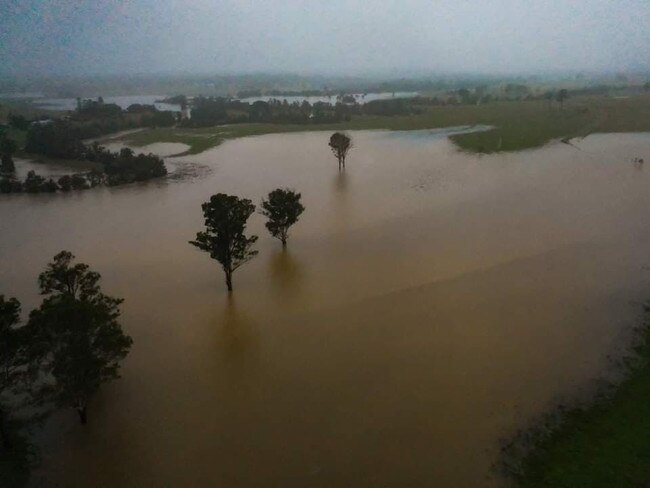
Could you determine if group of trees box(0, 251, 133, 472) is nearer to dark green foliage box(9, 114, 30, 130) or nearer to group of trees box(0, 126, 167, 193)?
group of trees box(0, 126, 167, 193)

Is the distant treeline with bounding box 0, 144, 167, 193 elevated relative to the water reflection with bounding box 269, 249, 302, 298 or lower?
elevated

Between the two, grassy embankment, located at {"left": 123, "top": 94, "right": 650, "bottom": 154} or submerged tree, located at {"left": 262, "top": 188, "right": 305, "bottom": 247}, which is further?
grassy embankment, located at {"left": 123, "top": 94, "right": 650, "bottom": 154}

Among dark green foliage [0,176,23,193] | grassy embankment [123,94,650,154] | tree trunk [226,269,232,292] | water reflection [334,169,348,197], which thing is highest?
grassy embankment [123,94,650,154]

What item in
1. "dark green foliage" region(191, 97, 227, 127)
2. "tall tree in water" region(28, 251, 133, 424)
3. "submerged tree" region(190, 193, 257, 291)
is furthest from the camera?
"dark green foliage" region(191, 97, 227, 127)

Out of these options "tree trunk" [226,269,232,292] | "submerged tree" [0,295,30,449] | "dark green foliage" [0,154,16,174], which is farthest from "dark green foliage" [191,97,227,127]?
"submerged tree" [0,295,30,449]

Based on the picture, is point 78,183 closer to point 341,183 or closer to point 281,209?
point 341,183

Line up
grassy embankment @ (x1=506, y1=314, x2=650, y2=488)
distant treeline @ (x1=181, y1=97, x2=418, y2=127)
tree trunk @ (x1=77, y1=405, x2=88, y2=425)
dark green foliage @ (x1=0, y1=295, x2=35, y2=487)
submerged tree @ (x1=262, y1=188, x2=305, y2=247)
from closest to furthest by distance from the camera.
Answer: grassy embankment @ (x1=506, y1=314, x2=650, y2=488) → dark green foliage @ (x1=0, y1=295, x2=35, y2=487) → tree trunk @ (x1=77, y1=405, x2=88, y2=425) → submerged tree @ (x1=262, y1=188, x2=305, y2=247) → distant treeline @ (x1=181, y1=97, x2=418, y2=127)
